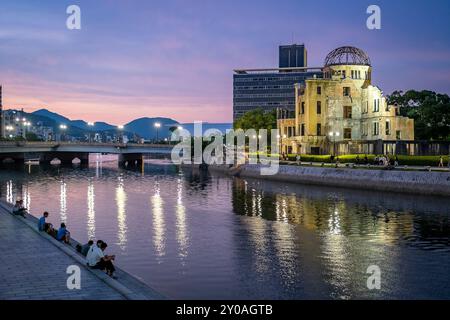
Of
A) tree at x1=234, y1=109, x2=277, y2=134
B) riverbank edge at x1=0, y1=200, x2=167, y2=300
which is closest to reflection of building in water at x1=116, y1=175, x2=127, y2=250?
riverbank edge at x1=0, y1=200, x2=167, y2=300

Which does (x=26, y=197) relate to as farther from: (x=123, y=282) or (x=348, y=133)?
(x=348, y=133)

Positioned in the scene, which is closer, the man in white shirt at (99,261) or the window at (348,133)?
the man in white shirt at (99,261)

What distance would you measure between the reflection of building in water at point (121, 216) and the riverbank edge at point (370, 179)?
27.9 meters

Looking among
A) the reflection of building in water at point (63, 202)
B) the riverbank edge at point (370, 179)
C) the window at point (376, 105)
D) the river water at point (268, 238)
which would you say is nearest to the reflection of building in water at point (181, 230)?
the river water at point (268, 238)

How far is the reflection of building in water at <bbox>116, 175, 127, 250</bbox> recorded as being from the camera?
114ft

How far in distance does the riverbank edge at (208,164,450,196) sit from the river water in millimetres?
2335

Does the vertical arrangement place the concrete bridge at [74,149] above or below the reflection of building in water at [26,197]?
above

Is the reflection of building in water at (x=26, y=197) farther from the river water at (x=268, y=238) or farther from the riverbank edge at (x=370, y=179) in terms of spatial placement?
the riverbank edge at (x=370, y=179)

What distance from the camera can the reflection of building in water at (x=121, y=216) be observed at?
34844mm

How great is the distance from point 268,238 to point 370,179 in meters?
35.8

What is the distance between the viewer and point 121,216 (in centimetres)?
4691

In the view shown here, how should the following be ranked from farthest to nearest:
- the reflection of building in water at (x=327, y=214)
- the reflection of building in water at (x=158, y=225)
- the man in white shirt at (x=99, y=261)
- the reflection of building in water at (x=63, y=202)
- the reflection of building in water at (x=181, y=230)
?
the reflection of building in water at (x=63, y=202), the reflection of building in water at (x=327, y=214), the reflection of building in water at (x=158, y=225), the reflection of building in water at (x=181, y=230), the man in white shirt at (x=99, y=261)
